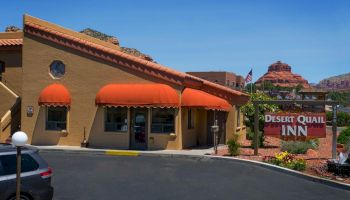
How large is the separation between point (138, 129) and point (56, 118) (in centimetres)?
495


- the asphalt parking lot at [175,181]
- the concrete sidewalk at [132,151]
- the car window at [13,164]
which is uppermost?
the car window at [13,164]

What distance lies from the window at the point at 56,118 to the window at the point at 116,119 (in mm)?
2570

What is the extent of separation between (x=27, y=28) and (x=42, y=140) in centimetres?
641

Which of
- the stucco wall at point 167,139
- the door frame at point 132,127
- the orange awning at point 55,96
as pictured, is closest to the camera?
the stucco wall at point 167,139

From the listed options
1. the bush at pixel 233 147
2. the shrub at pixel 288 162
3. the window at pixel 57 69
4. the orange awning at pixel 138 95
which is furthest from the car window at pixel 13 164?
the window at pixel 57 69

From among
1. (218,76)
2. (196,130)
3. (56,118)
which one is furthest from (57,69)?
(218,76)

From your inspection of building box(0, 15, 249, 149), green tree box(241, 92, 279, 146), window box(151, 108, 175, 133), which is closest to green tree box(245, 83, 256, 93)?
green tree box(241, 92, 279, 146)

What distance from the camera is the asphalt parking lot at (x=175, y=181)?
12.8 metres

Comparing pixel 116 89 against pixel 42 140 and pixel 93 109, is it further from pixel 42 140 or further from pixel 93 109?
pixel 42 140

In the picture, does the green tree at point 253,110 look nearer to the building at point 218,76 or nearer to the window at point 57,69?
the window at point 57,69

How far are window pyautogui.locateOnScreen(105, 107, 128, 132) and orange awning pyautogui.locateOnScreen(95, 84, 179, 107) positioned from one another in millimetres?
939

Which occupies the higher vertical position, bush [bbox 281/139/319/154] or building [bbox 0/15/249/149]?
building [bbox 0/15/249/149]

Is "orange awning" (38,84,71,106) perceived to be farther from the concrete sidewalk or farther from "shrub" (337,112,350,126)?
"shrub" (337,112,350,126)

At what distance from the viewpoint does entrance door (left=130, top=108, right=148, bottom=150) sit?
24.2 m
